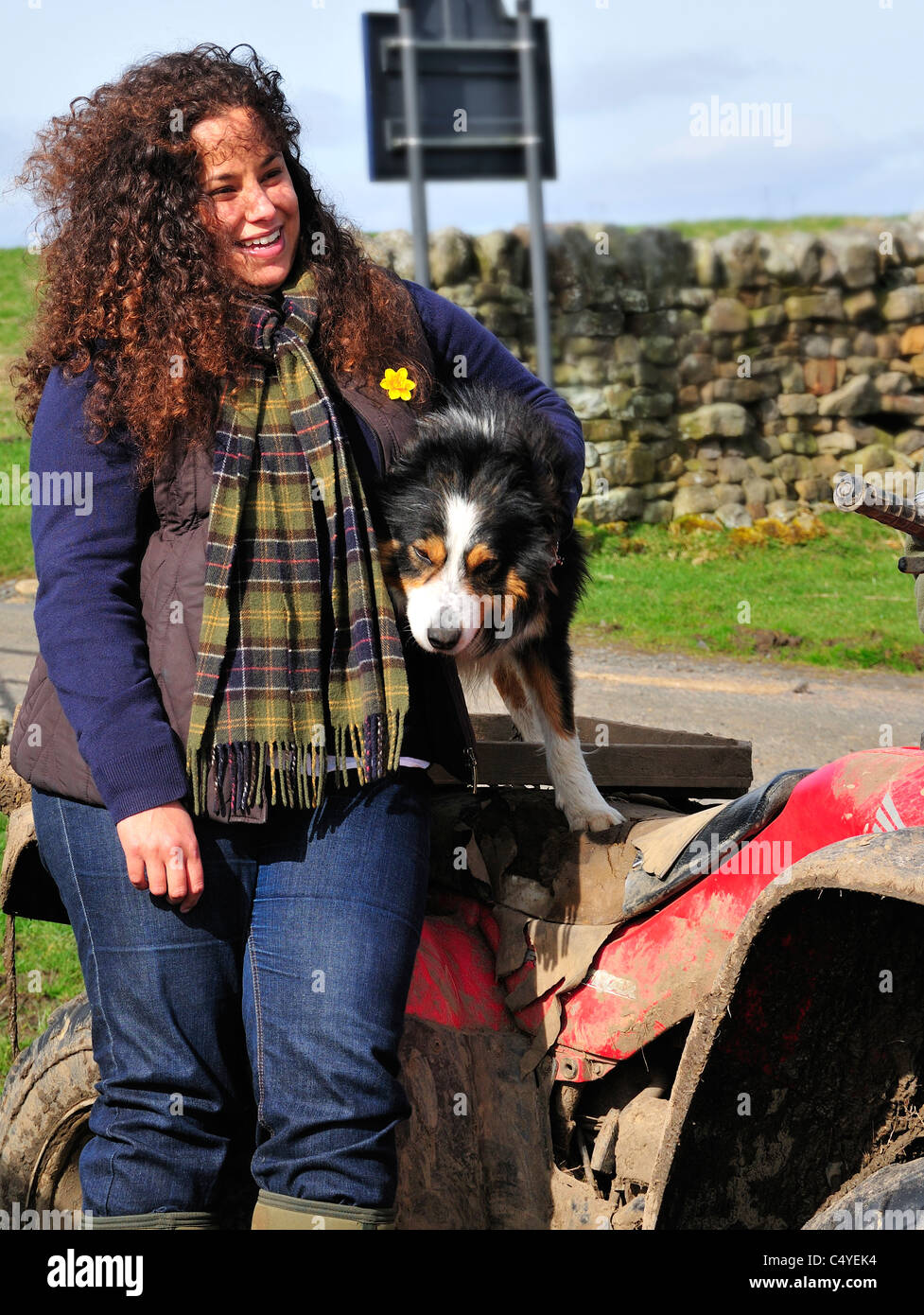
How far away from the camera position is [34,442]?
1.81 meters

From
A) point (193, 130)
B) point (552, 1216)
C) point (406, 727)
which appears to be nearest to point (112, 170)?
point (193, 130)

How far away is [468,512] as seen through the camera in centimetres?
245

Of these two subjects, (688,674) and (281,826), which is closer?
(281,826)

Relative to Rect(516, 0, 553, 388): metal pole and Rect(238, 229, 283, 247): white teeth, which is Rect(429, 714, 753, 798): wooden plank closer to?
Rect(238, 229, 283, 247): white teeth

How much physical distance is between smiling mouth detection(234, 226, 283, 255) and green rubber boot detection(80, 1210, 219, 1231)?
146cm

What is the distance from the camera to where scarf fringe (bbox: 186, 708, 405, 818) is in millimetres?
1754

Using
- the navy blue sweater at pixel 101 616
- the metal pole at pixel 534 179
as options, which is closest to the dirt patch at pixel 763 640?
the metal pole at pixel 534 179

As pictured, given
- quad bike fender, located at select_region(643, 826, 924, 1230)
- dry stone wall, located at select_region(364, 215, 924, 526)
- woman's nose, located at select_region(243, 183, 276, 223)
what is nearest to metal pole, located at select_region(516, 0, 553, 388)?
dry stone wall, located at select_region(364, 215, 924, 526)

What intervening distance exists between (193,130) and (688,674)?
18.6 ft

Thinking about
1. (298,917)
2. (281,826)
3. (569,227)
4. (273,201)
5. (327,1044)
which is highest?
(569,227)

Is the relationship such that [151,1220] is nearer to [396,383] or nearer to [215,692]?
[215,692]

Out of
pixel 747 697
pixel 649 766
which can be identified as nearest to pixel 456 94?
pixel 747 697

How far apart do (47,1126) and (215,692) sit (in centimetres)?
107

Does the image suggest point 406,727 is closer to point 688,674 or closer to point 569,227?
point 688,674
